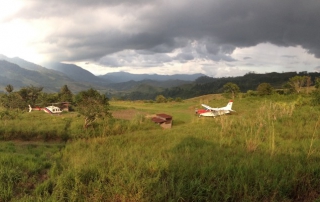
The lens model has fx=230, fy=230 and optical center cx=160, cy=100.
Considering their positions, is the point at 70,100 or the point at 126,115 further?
the point at 70,100

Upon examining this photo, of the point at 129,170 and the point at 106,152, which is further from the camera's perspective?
the point at 106,152

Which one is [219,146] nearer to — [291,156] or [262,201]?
[291,156]

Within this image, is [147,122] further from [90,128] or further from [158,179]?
[158,179]

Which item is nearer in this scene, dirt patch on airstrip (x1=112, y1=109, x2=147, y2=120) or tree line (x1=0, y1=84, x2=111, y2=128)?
tree line (x1=0, y1=84, x2=111, y2=128)

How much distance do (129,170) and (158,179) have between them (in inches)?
34.1

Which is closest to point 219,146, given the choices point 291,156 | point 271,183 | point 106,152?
point 291,156

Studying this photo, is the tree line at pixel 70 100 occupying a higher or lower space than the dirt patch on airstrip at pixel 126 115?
higher

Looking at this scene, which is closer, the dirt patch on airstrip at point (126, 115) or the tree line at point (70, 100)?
the tree line at point (70, 100)

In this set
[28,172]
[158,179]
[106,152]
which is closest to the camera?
[158,179]

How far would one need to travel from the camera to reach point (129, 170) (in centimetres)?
596

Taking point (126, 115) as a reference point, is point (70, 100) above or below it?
above

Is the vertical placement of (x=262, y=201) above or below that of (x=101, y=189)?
below

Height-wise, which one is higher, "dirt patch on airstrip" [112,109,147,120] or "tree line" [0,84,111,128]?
"tree line" [0,84,111,128]

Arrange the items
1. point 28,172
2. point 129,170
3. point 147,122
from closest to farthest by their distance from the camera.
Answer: point 129,170 → point 28,172 → point 147,122
